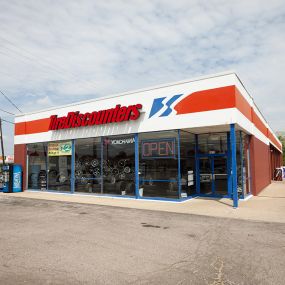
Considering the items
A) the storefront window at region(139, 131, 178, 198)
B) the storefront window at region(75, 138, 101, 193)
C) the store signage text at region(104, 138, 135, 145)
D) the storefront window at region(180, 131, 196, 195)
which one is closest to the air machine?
the storefront window at region(75, 138, 101, 193)

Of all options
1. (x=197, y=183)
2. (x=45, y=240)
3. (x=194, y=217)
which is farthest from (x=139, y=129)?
(x=45, y=240)

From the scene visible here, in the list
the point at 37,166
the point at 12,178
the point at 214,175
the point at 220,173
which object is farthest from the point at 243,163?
the point at 12,178

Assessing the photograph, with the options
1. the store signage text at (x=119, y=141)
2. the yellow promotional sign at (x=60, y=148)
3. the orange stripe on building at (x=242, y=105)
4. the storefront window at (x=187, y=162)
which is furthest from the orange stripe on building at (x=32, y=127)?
the orange stripe on building at (x=242, y=105)

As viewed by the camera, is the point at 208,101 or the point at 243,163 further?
the point at 243,163

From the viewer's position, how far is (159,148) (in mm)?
14102

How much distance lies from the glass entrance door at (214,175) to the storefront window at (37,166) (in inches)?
416

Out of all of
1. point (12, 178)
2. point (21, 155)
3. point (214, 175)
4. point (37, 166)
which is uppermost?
point (21, 155)

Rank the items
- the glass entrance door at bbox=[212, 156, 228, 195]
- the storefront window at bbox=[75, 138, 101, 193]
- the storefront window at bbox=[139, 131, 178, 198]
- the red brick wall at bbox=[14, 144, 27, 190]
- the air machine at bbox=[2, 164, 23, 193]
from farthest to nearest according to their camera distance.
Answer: the red brick wall at bbox=[14, 144, 27, 190], the air machine at bbox=[2, 164, 23, 193], the storefront window at bbox=[75, 138, 101, 193], the glass entrance door at bbox=[212, 156, 228, 195], the storefront window at bbox=[139, 131, 178, 198]

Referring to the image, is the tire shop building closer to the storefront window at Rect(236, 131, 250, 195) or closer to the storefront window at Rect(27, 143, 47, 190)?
the storefront window at Rect(236, 131, 250, 195)

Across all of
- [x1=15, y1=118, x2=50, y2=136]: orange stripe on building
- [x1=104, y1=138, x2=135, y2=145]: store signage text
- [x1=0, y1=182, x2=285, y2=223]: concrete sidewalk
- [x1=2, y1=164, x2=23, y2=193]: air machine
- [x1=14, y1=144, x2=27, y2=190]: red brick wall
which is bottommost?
[x1=0, y1=182, x2=285, y2=223]: concrete sidewalk

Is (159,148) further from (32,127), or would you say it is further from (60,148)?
(32,127)

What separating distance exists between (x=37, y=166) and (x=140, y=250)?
15.5 meters

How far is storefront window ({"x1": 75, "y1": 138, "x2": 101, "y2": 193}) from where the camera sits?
16.6 m

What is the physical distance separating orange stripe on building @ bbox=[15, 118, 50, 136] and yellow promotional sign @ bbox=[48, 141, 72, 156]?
4.09ft
